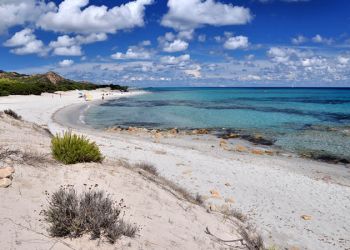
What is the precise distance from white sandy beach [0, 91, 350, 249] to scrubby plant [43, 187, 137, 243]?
0.84 m

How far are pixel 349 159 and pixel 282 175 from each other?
24.9ft

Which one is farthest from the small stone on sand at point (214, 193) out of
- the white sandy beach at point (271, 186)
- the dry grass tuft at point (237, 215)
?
the dry grass tuft at point (237, 215)

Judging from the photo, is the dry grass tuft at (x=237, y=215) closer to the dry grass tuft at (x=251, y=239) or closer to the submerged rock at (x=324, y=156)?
the dry grass tuft at (x=251, y=239)

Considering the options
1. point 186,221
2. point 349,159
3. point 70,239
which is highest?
point 70,239

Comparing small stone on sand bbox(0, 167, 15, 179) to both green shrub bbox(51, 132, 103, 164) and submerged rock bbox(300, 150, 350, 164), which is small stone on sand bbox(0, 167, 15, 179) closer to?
green shrub bbox(51, 132, 103, 164)

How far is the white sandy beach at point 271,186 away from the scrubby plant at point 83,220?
0.84 metres

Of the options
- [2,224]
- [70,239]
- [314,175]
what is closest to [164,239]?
[70,239]

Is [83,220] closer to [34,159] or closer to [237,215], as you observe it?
[34,159]

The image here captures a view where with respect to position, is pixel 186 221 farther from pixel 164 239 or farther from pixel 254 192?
pixel 254 192

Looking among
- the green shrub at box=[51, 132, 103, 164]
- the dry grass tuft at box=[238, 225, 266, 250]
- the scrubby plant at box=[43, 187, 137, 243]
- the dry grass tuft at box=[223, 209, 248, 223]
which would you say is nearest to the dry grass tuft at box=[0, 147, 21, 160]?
the green shrub at box=[51, 132, 103, 164]

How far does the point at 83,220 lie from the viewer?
6.42 m

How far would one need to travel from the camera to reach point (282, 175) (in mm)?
16750

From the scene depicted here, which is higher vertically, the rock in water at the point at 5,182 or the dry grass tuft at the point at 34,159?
the dry grass tuft at the point at 34,159

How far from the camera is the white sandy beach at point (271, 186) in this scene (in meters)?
10.6
